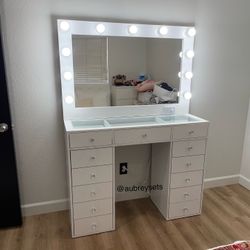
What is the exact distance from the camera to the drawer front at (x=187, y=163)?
2203 millimetres

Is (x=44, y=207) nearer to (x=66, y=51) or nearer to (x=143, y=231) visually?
(x=143, y=231)

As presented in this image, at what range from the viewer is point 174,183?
2246mm

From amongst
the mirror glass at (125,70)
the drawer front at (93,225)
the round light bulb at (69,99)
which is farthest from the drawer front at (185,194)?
the round light bulb at (69,99)

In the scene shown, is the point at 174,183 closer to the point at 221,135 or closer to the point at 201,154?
the point at 201,154

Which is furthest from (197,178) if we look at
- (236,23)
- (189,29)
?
(236,23)

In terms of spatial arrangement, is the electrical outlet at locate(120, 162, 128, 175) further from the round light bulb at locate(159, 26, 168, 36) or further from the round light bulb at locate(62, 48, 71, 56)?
the round light bulb at locate(159, 26, 168, 36)

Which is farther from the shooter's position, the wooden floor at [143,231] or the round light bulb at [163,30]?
the round light bulb at [163,30]

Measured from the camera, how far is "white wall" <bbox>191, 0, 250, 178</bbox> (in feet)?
8.03

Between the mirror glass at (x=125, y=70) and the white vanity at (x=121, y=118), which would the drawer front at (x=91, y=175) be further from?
the mirror glass at (x=125, y=70)

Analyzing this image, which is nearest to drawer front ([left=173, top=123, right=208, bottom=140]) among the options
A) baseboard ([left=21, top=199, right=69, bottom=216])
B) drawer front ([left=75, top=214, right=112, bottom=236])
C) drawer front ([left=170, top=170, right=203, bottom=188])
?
drawer front ([left=170, top=170, right=203, bottom=188])

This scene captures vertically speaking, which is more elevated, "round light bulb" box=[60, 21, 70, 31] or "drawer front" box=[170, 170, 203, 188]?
"round light bulb" box=[60, 21, 70, 31]

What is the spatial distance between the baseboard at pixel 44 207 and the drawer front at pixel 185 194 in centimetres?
103

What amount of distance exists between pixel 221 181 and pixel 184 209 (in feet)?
2.79

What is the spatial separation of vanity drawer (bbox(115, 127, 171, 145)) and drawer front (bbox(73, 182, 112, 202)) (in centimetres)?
38
